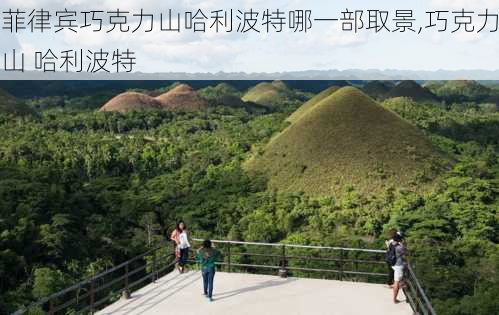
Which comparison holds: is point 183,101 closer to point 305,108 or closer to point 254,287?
point 305,108

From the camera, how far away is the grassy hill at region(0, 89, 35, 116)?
10612 centimetres

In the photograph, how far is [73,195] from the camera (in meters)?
46.5

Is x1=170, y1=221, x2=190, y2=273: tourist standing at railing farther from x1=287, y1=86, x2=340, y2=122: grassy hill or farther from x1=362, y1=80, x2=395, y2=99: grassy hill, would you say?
x1=362, y1=80, x2=395, y2=99: grassy hill

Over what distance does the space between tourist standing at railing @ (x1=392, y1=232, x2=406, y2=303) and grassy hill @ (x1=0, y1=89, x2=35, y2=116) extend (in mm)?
107600

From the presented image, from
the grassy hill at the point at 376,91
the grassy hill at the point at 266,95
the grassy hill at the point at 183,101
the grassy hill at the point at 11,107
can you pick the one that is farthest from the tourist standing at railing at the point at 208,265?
the grassy hill at the point at 266,95

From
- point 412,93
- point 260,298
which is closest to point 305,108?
point 412,93

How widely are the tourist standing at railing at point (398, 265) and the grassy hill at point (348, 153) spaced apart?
4349 centimetres

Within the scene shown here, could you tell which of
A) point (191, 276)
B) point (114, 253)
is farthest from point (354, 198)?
point (191, 276)

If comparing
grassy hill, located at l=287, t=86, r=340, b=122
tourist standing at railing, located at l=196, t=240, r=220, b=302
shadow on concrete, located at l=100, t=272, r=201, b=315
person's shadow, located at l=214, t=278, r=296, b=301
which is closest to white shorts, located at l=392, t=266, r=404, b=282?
person's shadow, located at l=214, t=278, r=296, b=301

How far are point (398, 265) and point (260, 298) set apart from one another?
255 cm

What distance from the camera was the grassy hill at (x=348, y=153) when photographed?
178ft

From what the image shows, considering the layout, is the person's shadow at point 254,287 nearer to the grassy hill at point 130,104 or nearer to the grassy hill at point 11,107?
the grassy hill at point 11,107

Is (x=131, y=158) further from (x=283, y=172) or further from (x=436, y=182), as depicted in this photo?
(x=436, y=182)

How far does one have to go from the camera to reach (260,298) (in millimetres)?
9633
